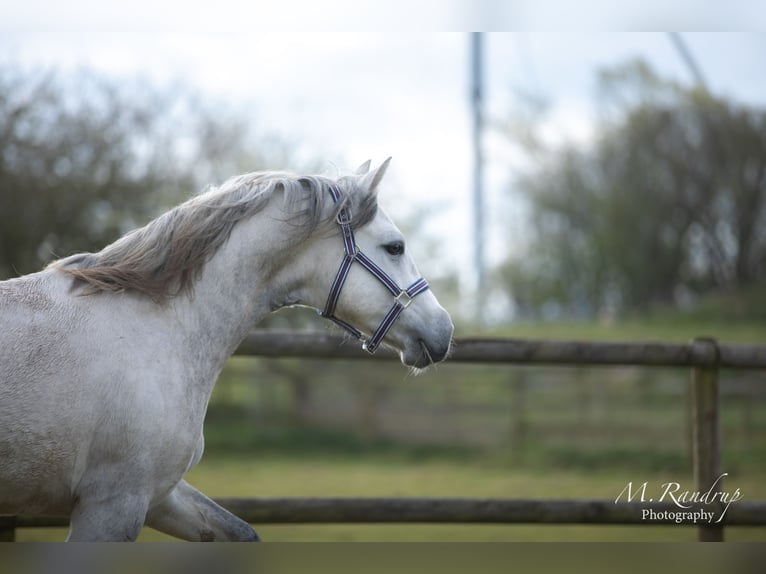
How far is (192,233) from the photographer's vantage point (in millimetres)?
2641

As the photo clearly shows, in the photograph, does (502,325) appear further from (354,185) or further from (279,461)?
(354,185)

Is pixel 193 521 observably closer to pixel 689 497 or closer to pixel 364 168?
pixel 364 168

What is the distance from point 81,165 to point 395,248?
35.2 feet

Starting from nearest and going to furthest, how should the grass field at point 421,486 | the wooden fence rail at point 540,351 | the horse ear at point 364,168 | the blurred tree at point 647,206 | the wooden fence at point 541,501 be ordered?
the horse ear at point 364,168
the wooden fence at point 541,501
the wooden fence rail at point 540,351
the grass field at point 421,486
the blurred tree at point 647,206

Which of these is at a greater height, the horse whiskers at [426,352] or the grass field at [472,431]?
the horse whiskers at [426,352]

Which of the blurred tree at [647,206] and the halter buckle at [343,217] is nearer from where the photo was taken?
the halter buckle at [343,217]

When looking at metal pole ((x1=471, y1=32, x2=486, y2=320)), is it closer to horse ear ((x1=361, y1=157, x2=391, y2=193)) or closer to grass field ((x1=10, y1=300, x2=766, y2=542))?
grass field ((x1=10, y1=300, x2=766, y2=542))

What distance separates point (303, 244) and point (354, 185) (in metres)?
0.30

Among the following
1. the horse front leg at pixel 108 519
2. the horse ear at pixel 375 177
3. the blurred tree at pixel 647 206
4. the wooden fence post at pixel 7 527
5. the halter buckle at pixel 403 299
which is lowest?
the wooden fence post at pixel 7 527

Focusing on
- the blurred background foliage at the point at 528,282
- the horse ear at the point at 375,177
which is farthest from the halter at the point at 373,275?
the blurred background foliage at the point at 528,282

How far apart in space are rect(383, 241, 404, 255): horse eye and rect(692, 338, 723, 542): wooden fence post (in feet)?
6.10

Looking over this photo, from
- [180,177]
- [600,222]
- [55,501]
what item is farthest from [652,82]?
[55,501]

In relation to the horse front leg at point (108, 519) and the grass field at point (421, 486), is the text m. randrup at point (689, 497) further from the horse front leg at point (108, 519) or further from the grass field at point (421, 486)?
the horse front leg at point (108, 519)

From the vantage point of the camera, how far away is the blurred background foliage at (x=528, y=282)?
383 inches
